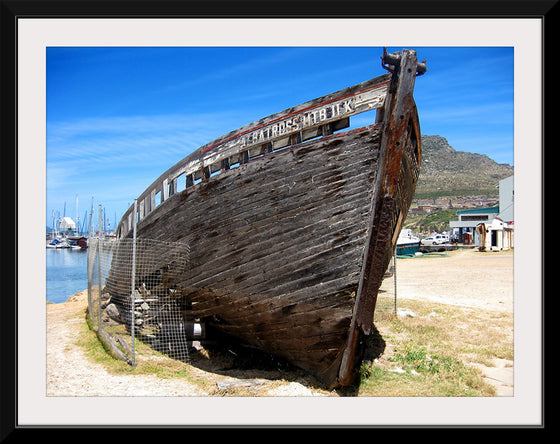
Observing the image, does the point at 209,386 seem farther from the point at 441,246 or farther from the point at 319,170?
the point at 441,246

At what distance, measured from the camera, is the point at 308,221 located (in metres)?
4.88

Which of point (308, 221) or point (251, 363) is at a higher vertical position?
point (308, 221)

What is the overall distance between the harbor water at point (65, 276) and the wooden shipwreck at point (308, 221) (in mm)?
8120

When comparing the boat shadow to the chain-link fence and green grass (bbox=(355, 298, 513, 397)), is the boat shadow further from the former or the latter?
the chain-link fence

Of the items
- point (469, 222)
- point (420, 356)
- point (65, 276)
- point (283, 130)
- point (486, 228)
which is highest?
point (283, 130)

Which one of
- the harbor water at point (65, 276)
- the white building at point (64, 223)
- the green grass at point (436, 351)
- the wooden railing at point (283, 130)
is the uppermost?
the wooden railing at point (283, 130)

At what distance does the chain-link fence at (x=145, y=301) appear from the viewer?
21.0ft

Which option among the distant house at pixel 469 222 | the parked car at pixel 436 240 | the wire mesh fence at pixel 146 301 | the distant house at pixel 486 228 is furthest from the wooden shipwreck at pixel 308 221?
the parked car at pixel 436 240

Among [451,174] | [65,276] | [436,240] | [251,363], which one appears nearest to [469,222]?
[436,240]

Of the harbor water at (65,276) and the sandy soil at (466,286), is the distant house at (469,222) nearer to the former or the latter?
the sandy soil at (466,286)

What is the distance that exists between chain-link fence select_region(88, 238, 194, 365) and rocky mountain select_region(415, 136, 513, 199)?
21.8 metres

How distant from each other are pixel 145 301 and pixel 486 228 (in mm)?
25627

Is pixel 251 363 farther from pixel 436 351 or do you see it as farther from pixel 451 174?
pixel 451 174
